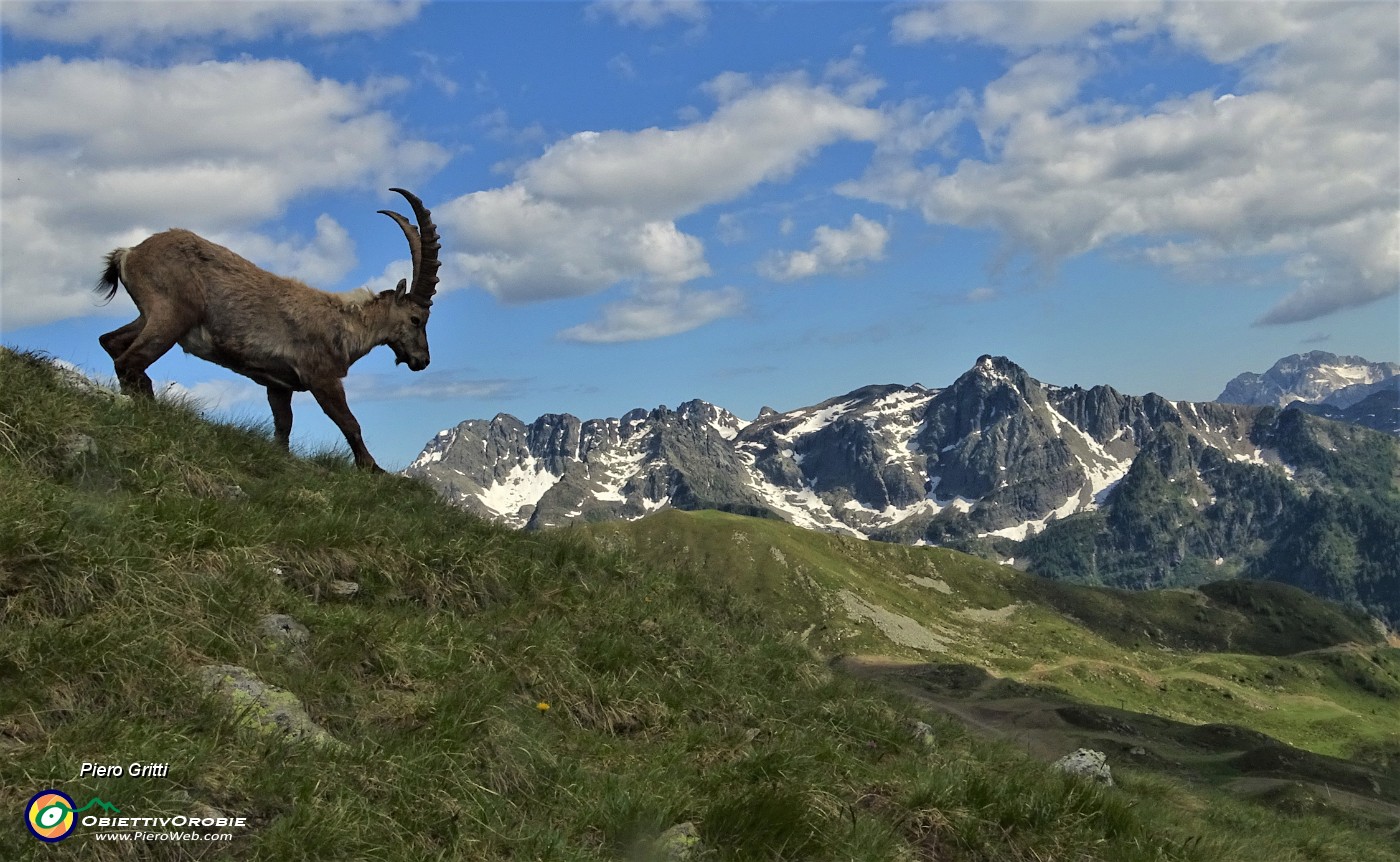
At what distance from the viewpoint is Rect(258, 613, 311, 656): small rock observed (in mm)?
8703

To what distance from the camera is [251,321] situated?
14664 millimetres

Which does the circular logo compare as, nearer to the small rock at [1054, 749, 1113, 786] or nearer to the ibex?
the ibex

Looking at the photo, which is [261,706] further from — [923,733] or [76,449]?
[923,733]

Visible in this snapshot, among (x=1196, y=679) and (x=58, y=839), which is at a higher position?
(x=58, y=839)

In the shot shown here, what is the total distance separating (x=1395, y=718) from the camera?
539 feet

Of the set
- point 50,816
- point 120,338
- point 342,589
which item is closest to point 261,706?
point 50,816

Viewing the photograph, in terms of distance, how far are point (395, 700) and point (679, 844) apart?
2.90 metres

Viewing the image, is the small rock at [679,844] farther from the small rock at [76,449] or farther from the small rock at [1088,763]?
the small rock at [1088,763]

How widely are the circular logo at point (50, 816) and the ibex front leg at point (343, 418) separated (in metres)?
9.56

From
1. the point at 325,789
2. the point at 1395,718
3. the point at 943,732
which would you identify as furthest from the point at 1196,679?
the point at 325,789

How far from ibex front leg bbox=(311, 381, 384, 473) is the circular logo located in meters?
9.56

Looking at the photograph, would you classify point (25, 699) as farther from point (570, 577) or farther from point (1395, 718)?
point (1395, 718)

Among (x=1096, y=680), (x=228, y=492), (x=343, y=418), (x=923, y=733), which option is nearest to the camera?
(x=228, y=492)

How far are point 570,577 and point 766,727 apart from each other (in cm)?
396
